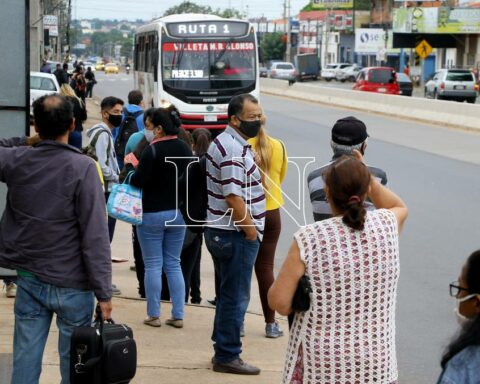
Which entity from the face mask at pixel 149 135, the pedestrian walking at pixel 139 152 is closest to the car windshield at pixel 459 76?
the pedestrian walking at pixel 139 152

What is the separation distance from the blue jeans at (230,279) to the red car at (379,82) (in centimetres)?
4401

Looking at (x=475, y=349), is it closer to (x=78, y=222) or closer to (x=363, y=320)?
(x=363, y=320)

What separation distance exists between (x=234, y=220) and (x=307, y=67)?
8091cm

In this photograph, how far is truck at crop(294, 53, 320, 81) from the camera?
8638 centimetres

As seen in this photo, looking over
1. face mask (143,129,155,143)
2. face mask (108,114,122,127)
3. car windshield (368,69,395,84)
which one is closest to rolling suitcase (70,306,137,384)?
face mask (143,129,155,143)

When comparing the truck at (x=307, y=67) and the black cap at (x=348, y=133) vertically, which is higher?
the black cap at (x=348, y=133)

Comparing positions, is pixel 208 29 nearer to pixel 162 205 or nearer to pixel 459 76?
pixel 162 205

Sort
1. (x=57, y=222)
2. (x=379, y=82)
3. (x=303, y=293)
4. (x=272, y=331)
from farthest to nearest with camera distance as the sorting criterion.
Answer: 1. (x=379, y=82)
2. (x=272, y=331)
3. (x=57, y=222)
4. (x=303, y=293)

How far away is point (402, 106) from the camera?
3841 cm

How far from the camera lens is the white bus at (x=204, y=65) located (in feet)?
89.3

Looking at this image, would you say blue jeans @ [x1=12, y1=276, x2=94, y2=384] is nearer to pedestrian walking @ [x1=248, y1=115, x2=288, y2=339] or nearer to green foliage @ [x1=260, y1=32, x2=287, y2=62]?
pedestrian walking @ [x1=248, y1=115, x2=288, y2=339]

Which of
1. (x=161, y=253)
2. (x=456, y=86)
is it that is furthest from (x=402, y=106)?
(x=161, y=253)

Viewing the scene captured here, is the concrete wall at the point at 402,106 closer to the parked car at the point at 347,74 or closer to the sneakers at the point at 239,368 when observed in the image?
the sneakers at the point at 239,368

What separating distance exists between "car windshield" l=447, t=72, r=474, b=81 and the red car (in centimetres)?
377
